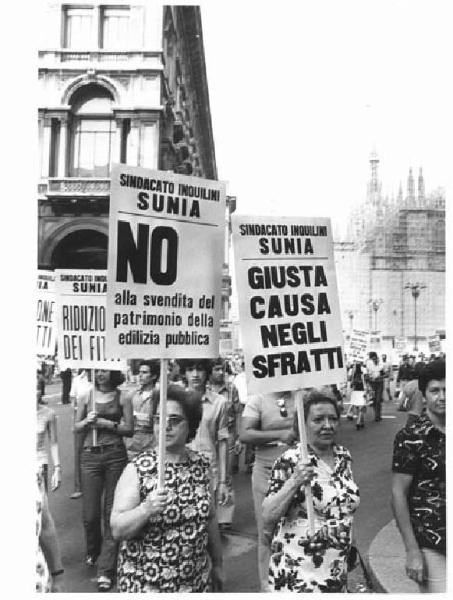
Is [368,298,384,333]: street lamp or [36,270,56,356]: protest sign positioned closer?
[36,270,56,356]: protest sign

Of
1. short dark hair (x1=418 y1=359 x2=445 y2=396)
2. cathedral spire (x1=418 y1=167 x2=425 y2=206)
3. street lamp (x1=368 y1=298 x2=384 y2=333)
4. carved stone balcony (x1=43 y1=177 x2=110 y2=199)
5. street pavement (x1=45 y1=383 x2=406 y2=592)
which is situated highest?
cathedral spire (x1=418 y1=167 x2=425 y2=206)

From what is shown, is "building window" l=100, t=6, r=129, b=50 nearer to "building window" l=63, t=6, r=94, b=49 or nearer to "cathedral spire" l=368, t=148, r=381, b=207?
"building window" l=63, t=6, r=94, b=49

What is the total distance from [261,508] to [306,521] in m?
1.59

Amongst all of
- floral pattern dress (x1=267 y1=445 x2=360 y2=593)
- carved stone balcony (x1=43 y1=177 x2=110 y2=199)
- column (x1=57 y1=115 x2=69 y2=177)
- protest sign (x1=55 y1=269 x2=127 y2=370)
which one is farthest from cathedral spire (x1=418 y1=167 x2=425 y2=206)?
floral pattern dress (x1=267 y1=445 x2=360 y2=593)

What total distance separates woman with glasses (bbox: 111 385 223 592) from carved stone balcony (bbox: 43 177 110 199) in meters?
18.9

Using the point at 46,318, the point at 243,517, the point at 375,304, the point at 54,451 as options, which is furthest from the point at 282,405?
the point at 375,304

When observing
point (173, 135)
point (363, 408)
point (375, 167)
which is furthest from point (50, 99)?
point (375, 167)

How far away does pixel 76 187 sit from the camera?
71.5ft

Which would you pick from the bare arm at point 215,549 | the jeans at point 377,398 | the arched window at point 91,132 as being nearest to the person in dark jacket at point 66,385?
the arched window at point 91,132

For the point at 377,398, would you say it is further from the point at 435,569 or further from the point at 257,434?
the point at 435,569

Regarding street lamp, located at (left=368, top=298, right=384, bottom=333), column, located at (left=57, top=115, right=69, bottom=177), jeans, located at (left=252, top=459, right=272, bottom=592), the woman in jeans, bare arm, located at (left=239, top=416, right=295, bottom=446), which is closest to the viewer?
jeans, located at (left=252, top=459, right=272, bottom=592)

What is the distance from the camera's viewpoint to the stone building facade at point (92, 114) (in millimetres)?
21406

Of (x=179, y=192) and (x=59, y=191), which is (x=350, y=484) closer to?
(x=179, y=192)

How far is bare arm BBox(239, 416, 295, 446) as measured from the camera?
16.9ft
